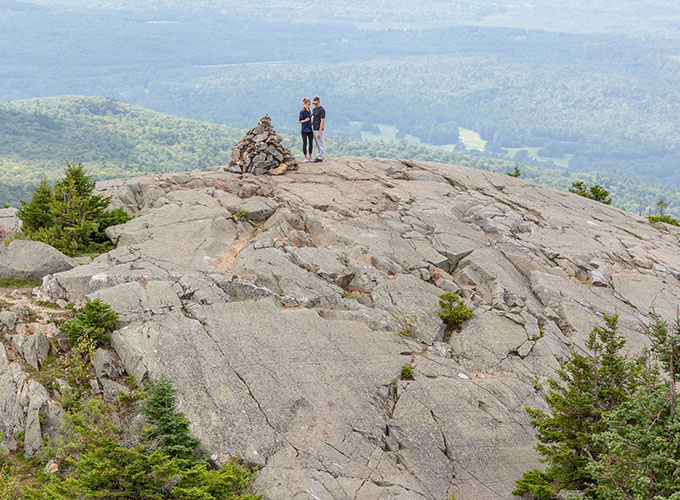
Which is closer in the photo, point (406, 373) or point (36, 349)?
point (36, 349)

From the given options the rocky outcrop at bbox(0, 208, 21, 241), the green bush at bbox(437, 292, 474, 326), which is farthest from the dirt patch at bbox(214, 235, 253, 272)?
the rocky outcrop at bbox(0, 208, 21, 241)

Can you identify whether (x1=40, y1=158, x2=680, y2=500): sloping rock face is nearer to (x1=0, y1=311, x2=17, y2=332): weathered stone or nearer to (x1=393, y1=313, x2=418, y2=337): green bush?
(x1=393, y1=313, x2=418, y2=337): green bush

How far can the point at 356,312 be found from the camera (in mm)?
17344

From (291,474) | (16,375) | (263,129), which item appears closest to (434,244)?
(263,129)

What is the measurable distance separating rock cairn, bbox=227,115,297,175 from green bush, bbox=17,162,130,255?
823 cm

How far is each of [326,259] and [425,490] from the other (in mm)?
9437

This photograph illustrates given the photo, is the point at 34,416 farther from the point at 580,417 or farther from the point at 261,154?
the point at 261,154

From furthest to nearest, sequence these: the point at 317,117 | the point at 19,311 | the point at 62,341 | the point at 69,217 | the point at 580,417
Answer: the point at 317,117 → the point at 69,217 → the point at 19,311 → the point at 62,341 → the point at 580,417

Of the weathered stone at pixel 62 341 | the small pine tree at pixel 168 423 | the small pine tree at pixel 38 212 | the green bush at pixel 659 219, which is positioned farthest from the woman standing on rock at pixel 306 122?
the green bush at pixel 659 219

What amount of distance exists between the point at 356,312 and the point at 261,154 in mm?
13454

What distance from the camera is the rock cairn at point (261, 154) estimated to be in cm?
2800

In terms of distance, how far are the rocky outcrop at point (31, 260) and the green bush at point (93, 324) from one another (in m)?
3.51

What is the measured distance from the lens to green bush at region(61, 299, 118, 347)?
14.1m

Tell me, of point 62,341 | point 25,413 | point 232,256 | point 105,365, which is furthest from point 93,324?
point 232,256
